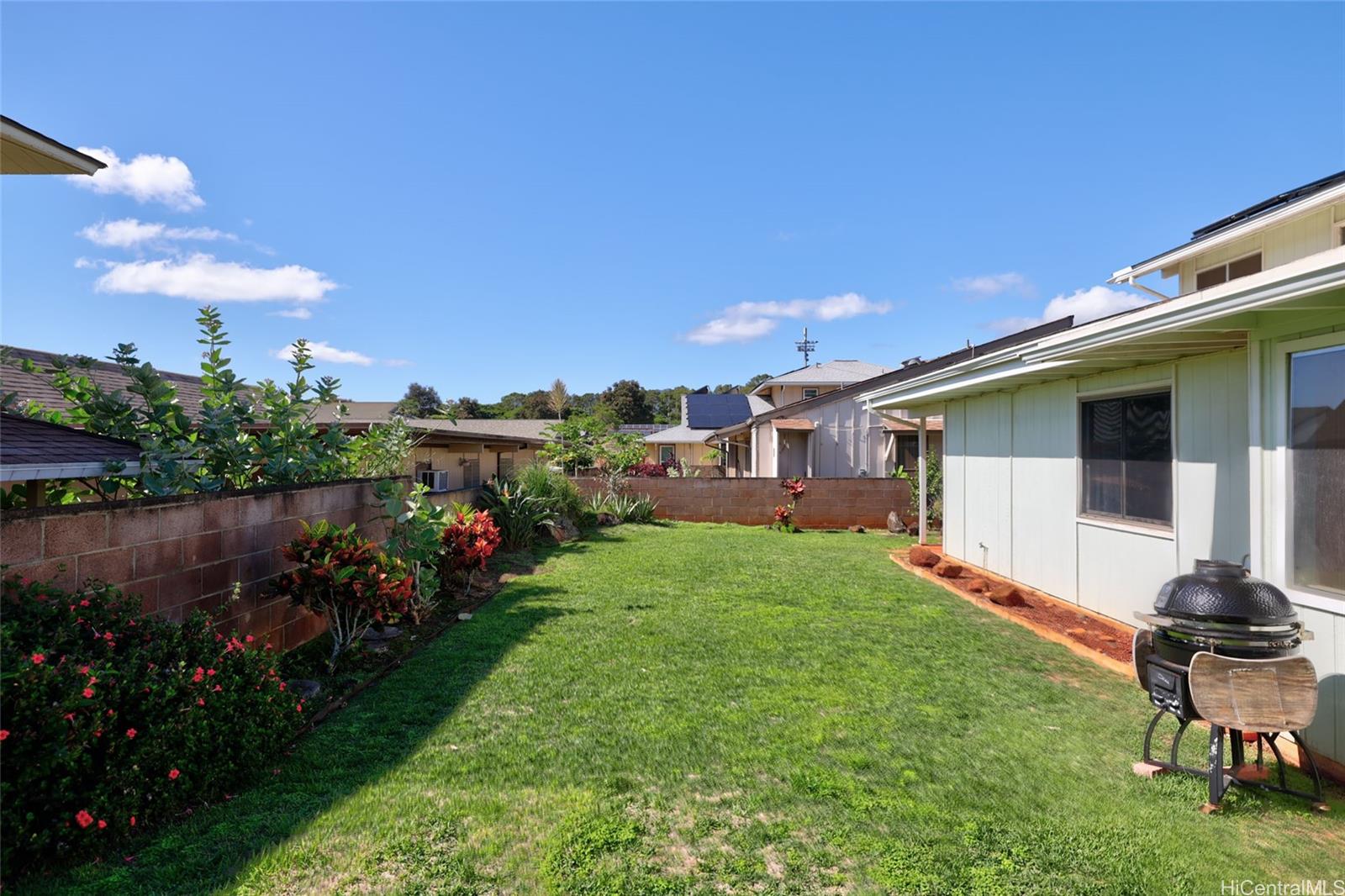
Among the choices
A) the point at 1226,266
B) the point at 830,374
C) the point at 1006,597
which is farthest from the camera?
the point at 830,374

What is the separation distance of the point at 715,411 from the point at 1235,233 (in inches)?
1019

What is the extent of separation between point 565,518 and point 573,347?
2741 centimetres

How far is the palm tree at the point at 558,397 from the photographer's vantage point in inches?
2244

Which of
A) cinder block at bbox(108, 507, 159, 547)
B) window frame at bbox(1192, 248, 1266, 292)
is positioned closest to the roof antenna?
window frame at bbox(1192, 248, 1266, 292)

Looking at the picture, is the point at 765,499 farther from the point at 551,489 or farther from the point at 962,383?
the point at 962,383

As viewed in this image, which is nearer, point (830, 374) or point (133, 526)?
point (133, 526)

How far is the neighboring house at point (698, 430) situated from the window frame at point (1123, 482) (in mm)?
24826

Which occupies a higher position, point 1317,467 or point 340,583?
point 1317,467

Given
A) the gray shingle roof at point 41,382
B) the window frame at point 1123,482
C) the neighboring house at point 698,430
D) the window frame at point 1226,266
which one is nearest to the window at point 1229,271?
the window frame at point 1226,266

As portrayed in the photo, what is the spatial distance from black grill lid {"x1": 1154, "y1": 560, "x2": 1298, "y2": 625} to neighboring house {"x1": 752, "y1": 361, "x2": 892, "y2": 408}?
2068 centimetres

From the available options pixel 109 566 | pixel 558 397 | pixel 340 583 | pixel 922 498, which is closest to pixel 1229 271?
pixel 922 498

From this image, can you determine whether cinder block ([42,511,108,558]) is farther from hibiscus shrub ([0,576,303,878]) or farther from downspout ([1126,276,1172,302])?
downspout ([1126,276,1172,302])

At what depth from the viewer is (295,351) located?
6.06m

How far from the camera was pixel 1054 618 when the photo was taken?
20.6ft
